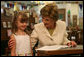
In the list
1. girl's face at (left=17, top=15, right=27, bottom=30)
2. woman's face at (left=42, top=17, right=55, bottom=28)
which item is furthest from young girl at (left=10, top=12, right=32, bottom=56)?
woman's face at (left=42, top=17, right=55, bottom=28)

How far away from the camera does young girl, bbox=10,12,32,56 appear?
183cm

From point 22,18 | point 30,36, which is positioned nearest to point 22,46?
point 30,36

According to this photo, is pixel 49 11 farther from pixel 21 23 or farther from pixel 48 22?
pixel 21 23

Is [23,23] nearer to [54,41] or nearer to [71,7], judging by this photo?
[54,41]

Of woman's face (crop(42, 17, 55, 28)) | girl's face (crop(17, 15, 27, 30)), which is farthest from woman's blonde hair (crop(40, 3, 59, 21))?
girl's face (crop(17, 15, 27, 30))

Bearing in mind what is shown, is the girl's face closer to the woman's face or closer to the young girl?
the young girl

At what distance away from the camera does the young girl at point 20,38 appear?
183 cm

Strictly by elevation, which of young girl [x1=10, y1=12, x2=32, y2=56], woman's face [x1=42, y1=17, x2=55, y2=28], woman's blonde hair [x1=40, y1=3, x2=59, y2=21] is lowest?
young girl [x1=10, y1=12, x2=32, y2=56]

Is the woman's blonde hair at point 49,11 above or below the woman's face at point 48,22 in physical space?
above

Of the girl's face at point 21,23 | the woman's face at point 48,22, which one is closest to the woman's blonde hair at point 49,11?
the woman's face at point 48,22

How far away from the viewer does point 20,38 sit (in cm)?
188

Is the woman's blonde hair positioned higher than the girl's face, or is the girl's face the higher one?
the woman's blonde hair

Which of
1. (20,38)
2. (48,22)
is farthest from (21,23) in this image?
(48,22)

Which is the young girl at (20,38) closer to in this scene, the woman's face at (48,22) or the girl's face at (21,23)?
the girl's face at (21,23)
